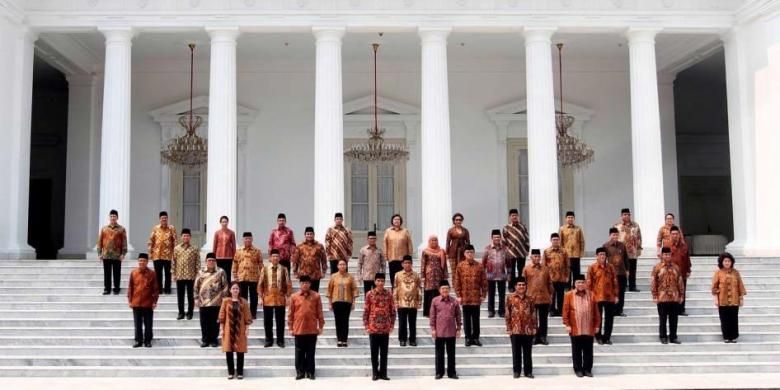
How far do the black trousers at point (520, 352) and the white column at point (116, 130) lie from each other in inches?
403

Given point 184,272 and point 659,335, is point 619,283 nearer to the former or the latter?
point 659,335

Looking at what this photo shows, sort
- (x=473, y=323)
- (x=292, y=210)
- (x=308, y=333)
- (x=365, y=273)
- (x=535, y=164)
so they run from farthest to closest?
(x=292, y=210) → (x=535, y=164) → (x=365, y=273) → (x=473, y=323) → (x=308, y=333)

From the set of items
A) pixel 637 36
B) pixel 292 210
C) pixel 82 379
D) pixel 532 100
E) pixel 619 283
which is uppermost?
pixel 637 36

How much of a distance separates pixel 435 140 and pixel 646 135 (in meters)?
4.80

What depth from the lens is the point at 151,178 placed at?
2217 centimetres

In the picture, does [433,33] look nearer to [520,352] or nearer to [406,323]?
[406,323]

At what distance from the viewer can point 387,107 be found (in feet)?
73.1

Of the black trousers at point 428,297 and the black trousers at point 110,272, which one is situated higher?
the black trousers at point 110,272

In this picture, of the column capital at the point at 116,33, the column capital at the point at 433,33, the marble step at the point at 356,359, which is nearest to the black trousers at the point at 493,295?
the marble step at the point at 356,359

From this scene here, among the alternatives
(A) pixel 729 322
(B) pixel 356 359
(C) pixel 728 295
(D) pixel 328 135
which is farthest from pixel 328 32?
(A) pixel 729 322

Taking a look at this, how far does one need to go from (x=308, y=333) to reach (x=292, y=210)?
11849mm

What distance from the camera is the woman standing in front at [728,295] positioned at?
38.9ft

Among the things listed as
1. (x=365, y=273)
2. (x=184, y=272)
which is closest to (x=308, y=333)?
(x=365, y=273)

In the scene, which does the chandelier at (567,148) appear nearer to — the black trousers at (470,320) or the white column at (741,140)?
the white column at (741,140)
